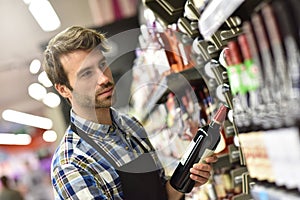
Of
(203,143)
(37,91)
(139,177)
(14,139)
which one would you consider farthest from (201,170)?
(14,139)

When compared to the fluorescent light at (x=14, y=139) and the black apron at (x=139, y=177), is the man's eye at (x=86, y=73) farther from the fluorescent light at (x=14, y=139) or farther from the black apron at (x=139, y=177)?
the fluorescent light at (x=14, y=139)

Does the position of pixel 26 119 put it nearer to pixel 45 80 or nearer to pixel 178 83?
pixel 45 80

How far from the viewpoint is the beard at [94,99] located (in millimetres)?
2396

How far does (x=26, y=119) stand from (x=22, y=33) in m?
6.06

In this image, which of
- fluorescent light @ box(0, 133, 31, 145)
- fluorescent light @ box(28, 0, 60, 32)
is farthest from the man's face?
fluorescent light @ box(0, 133, 31, 145)

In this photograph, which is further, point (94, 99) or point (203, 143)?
point (94, 99)

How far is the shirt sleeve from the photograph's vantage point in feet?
7.29

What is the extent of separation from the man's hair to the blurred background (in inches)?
21.0

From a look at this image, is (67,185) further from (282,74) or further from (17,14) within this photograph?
(17,14)

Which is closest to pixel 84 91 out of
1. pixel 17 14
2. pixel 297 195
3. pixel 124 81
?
pixel 297 195

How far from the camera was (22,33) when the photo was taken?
856 centimetres

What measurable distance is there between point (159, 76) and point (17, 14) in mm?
4528

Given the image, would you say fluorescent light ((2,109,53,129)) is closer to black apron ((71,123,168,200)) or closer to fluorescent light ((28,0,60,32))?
fluorescent light ((28,0,60,32))

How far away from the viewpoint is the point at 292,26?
1241mm
